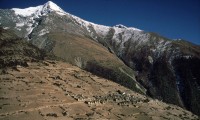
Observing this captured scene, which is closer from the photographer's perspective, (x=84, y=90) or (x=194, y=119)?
(x=194, y=119)

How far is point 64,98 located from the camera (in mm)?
124062

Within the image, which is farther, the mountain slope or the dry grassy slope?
the mountain slope

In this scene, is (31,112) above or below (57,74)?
below

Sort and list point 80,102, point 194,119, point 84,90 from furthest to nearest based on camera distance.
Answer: point 84,90, point 194,119, point 80,102

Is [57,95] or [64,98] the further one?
[57,95]

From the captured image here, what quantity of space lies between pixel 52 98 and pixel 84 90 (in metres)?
28.6

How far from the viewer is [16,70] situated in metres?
147

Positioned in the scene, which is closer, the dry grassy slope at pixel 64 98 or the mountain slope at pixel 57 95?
the dry grassy slope at pixel 64 98

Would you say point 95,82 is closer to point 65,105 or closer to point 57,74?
point 57,74

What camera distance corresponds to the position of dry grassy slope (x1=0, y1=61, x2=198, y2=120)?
105 metres

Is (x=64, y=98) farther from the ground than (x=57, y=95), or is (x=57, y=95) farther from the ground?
(x=57, y=95)

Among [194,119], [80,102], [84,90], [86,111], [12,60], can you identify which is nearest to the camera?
[86,111]

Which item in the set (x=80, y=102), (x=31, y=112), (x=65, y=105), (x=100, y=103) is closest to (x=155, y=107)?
(x=100, y=103)

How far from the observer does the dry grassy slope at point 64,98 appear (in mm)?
105044
